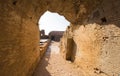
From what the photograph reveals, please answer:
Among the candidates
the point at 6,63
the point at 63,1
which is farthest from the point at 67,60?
the point at 6,63

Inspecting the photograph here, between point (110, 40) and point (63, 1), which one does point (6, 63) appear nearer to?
point (110, 40)

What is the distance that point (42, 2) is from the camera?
5891mm

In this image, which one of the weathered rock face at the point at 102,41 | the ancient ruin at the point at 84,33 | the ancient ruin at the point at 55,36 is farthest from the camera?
the ancient ruin at the point at 55,36

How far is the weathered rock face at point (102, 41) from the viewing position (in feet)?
12.6

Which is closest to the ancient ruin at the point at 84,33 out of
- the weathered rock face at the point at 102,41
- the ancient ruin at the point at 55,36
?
the weathered rock face at the point at 102,41

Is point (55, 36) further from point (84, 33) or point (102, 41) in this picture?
point (102, 41)

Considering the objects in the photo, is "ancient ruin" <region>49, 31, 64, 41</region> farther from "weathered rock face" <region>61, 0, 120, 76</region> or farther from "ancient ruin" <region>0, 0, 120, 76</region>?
"weathered rock face" <region>61, 0, 120, 76</region>

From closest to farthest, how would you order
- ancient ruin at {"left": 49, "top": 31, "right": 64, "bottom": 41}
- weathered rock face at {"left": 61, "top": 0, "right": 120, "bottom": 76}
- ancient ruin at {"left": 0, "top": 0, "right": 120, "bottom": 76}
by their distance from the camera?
ancient ruin at {"left": 0, "top": 0, "right": 120, "bottom": 76} < weathered rock face at {"left": 61, "top": 0, "right": 120, "bottom": 76} < ancient ruin at {"left": 49, "top": 31, "right": 64, "bottom": 41}

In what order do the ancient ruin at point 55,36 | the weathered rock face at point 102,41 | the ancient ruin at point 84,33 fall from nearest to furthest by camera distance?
the ancient ruin at point 84,33 → the weathered rock face at point 102,41 → the ancient ruin at point 55,36

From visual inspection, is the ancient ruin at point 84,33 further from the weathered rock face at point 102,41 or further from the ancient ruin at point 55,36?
the ancient ruin at point 55,36

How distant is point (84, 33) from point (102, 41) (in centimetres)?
171

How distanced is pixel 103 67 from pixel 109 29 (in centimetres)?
135

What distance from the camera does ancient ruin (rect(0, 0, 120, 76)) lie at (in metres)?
2.92

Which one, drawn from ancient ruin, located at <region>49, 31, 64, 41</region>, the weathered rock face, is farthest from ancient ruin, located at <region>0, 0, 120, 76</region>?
ancient ruin, located at <region>49, 31, 64, 41</region>
